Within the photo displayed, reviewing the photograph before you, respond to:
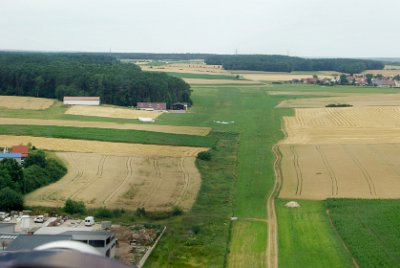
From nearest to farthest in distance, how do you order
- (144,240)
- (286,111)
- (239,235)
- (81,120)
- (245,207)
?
(144,240) → (239,235) → (245,207) → (81,120) → (286,111)

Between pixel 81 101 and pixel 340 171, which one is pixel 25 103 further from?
pixel 340 171

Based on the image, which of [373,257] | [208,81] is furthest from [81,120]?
[208,81]

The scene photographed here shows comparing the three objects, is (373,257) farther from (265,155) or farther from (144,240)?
(265,155)

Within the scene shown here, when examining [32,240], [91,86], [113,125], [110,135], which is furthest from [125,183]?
[91,86]

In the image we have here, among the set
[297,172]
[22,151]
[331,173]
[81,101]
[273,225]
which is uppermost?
[22,151]

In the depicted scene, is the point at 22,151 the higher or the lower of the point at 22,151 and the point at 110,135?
the higher

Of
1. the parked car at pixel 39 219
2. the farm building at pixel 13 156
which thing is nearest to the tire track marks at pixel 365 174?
the parked car at pixel 39 219
